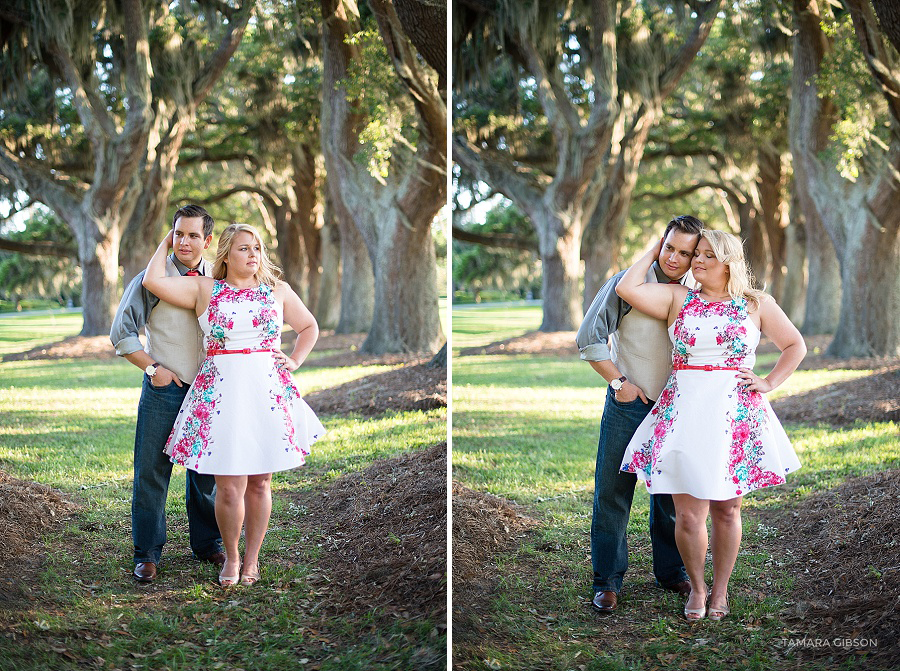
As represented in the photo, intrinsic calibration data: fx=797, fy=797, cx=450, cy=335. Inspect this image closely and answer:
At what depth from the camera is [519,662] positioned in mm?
2947

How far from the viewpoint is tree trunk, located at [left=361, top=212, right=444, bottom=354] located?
3074mm

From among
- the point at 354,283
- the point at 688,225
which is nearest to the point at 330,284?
the point at 354,283

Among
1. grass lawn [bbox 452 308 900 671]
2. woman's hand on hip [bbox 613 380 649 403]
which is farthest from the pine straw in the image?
woman's hand on hip [bbox 613 380 649 403]

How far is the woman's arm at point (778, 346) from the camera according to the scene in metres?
2.61

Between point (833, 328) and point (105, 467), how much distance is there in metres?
4.59

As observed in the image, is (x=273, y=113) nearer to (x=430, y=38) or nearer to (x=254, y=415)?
(x=430, y=38)

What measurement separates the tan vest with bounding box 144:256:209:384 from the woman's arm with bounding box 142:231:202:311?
37 millimetres

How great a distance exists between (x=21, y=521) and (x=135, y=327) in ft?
2.99

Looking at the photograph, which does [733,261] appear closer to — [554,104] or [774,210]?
[554,104]

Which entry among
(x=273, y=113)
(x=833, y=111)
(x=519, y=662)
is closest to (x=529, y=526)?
(x=519, y=662)

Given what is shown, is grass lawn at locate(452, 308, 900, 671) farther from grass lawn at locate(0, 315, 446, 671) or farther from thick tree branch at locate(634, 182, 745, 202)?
thick tree branch at locate(634, 182, 745, 202)

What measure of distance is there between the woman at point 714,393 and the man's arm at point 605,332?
0.26 ft

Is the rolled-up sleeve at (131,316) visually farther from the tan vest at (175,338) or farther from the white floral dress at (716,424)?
the white floral dress at (716,424)

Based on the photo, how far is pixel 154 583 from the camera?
8.97ft
